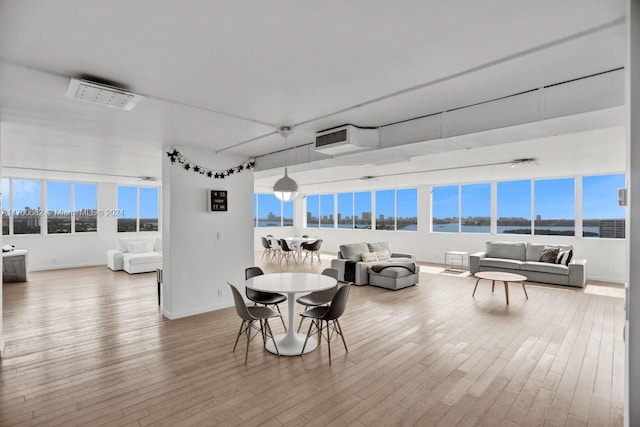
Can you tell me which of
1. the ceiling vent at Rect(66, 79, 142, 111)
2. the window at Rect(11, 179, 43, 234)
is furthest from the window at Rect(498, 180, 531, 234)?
the window at Rect(11, 179, 43, 234)

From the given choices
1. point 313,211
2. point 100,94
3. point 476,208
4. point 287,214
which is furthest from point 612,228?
point 287,214

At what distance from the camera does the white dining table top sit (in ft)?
11.0

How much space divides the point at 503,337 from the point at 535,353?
453 mm

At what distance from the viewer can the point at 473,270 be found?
7801 millimetres

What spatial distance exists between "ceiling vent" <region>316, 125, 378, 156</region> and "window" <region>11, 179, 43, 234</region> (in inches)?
345

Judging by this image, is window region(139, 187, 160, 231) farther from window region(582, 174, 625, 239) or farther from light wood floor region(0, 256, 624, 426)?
window region(582, 174, 625, 239)

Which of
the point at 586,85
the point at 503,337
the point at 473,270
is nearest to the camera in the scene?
the point at 586,85

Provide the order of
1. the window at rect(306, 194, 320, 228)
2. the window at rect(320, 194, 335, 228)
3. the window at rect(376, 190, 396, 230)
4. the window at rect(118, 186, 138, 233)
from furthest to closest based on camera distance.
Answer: the window at rect(306, 194, 320, 228), the window at rect(320, 194, 335, 228), the window at rect(376, 190, 396, 230), the window at rect(118, 186, 138, 233)

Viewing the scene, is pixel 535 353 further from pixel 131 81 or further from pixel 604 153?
pixel 131 81

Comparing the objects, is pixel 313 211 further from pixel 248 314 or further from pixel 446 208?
pixel 248 314

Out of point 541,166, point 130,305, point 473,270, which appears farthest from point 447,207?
point 130,305

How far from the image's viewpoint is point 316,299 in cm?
396

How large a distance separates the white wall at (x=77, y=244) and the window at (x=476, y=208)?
9.81 meters

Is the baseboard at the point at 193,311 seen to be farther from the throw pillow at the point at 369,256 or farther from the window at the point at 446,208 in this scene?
the window at the point at 446,208
